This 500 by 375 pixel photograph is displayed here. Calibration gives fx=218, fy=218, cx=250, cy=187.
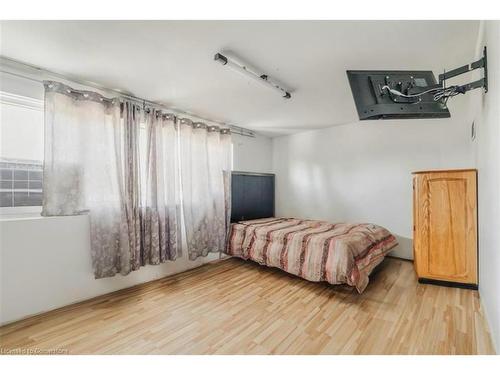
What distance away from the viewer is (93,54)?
6.13ft

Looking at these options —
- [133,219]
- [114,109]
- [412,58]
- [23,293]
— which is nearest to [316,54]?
[412,58]

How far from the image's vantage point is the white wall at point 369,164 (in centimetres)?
317

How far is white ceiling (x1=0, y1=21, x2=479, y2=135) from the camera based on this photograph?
5.06ft

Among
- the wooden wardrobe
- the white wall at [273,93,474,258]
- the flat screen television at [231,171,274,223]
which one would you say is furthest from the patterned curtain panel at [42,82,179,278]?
the wooden wardrobe

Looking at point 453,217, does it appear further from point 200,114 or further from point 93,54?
point 93,54

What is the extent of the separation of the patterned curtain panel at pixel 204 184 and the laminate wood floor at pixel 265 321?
0.79 meters

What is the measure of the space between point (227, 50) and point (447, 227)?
3.02 metres

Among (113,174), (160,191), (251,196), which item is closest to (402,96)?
(160,191)

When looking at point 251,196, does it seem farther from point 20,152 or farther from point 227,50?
point 20,152

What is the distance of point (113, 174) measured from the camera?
2.48m

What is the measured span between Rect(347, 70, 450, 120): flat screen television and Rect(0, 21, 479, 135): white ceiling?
0.96 feet
